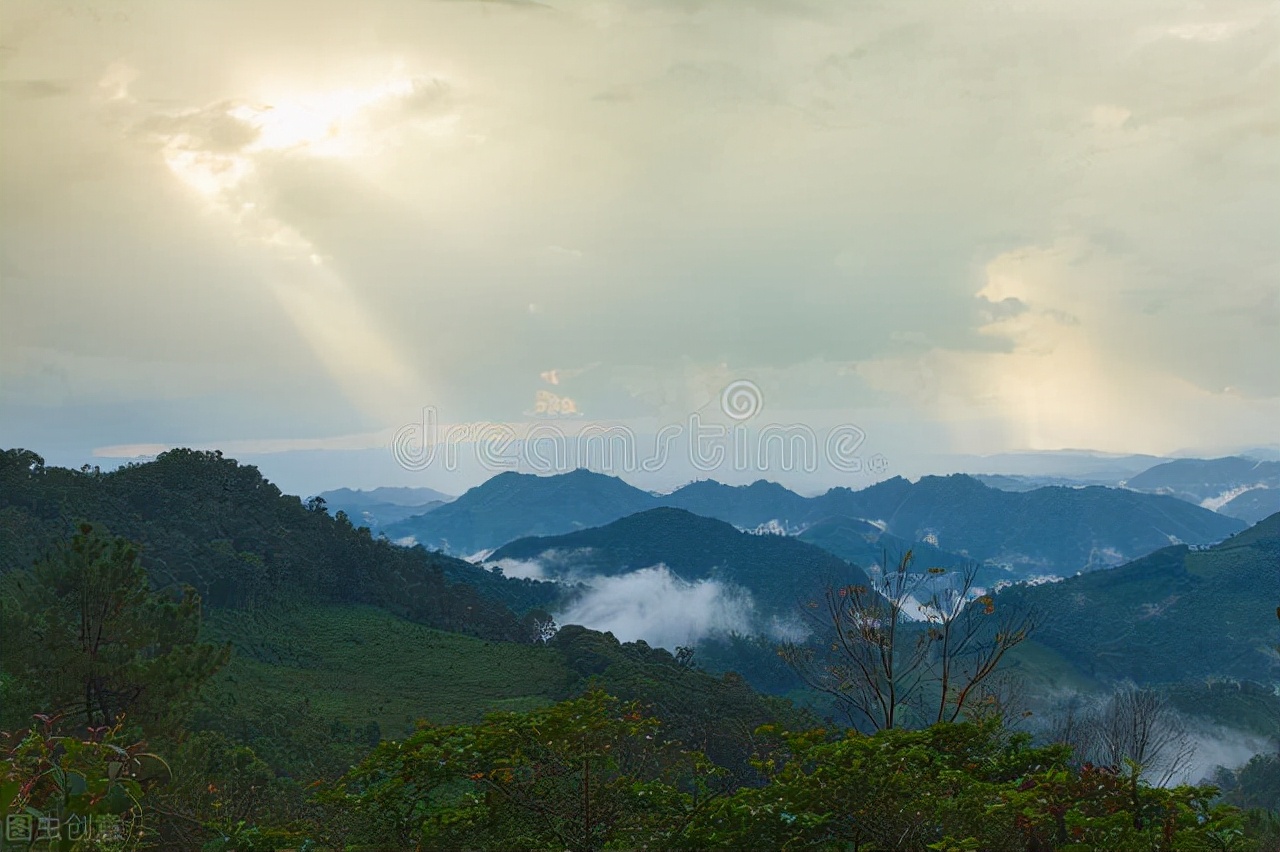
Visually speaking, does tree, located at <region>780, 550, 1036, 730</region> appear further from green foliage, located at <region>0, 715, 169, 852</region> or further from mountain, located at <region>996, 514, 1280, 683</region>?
mountain, located at <region>996, 514, 1280, 683</region>

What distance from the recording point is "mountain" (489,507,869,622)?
6230 inches

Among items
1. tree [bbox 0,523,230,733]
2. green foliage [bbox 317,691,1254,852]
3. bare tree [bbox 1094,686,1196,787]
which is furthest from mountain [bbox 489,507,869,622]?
green foliage [bbox 317,691,1254,852]

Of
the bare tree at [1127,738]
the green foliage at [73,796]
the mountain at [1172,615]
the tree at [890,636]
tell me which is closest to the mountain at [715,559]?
the mountain at [1172,615]

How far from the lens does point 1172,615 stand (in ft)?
383

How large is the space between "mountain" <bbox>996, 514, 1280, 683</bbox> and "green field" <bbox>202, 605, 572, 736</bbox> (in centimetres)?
7354

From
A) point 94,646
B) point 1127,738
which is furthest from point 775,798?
point 1127,738

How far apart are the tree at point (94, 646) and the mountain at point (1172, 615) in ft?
338

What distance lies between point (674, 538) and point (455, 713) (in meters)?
156

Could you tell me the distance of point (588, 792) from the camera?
5.59 m

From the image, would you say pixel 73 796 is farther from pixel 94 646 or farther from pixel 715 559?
pixel 715 559

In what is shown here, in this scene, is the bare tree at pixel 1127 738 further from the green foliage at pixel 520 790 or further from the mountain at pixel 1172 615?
the mountain at pixel 1172 615

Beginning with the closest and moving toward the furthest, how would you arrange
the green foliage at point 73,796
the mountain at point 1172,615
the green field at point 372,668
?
the green foliage at point 73,796 < the green field at point 372,668 < the mountain at point 1172,615

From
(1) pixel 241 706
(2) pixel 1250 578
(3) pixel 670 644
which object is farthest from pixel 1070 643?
(1) pixel 241 706

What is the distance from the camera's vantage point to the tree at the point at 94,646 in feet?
39.7
